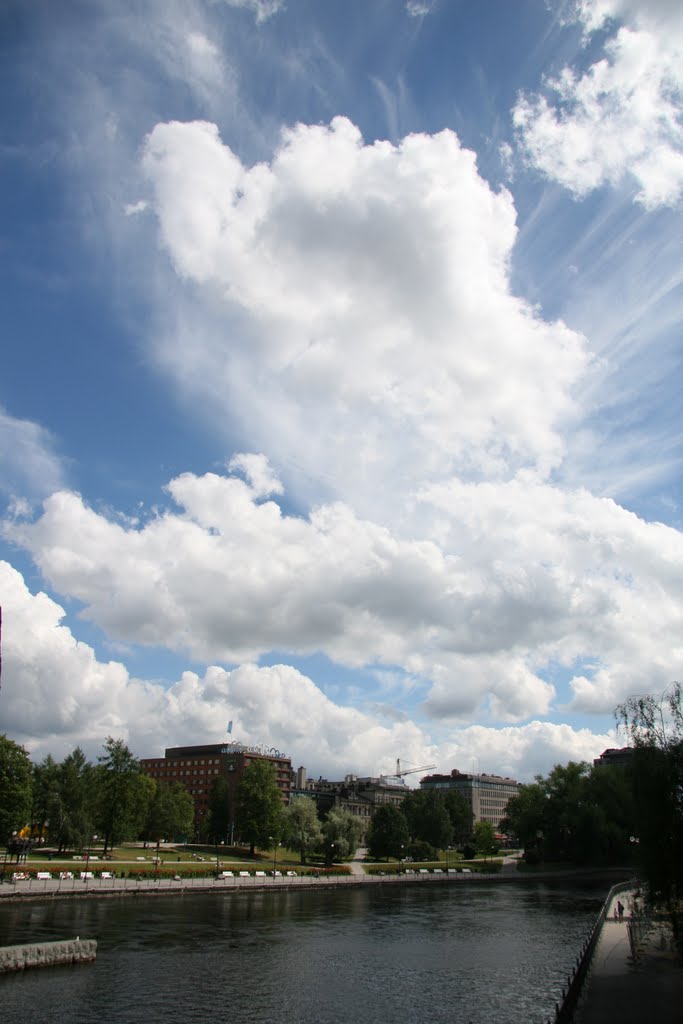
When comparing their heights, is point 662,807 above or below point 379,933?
above

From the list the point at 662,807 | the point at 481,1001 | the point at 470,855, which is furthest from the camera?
the point at 470,855

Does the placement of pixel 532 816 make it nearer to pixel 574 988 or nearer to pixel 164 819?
pixel 164 819

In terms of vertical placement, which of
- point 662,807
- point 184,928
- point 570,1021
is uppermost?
point 662,807

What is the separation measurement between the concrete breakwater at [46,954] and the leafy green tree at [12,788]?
46355mm

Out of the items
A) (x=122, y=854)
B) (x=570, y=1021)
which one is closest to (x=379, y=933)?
(x=570, y=1021)

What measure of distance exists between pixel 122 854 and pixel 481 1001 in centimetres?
8954

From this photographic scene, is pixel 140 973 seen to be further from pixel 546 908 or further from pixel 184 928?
pixel 546 908

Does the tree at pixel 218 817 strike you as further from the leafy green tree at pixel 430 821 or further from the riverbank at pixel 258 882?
the leafy green tree at pixel 430 821

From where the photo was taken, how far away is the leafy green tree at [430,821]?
16600cm

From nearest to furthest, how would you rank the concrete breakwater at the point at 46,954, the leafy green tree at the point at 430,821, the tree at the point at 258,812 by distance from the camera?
the concrete breakwater at the point at 46,954 < the tree at the point at 258,812 < the leafy green tree at the point at 430,821

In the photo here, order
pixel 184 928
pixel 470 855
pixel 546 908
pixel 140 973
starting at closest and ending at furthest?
pixel 140 973 → pixel 184 928 → pixel 546 908 → pixel 470 855

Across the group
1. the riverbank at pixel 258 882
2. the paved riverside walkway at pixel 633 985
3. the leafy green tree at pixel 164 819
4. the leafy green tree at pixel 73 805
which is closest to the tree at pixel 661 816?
the paved riverside walkway at pixel 633 985

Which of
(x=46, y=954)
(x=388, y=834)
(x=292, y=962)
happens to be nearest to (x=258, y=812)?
(x=388, y=834)

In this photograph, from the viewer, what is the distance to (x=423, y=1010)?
122 ft
